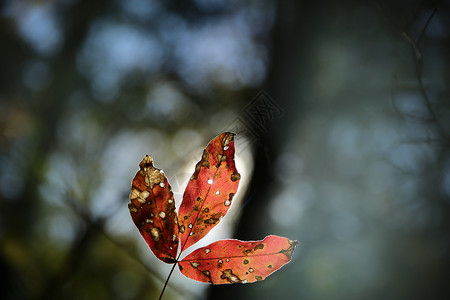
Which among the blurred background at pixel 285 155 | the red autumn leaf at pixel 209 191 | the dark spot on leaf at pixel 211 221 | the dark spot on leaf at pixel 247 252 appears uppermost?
the red autumn leaf at pixel 209 191

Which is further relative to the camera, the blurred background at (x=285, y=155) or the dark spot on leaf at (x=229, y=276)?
the blurred background at (x=285, y=155)

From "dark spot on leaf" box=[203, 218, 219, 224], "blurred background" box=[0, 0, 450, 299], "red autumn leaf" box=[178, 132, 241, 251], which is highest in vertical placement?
"red autumn leaf" box=[178, 132, 241, 251]

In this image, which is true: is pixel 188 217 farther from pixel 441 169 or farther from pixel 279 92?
pixel 441 169

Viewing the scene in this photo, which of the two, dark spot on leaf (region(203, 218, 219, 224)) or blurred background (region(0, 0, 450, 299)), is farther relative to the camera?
blurred background (region(0, 0, 450, 299))

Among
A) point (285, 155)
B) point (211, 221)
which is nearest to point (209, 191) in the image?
point (211, 221)

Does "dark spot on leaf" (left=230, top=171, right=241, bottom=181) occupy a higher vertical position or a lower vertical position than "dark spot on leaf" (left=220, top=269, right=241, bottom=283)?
higher

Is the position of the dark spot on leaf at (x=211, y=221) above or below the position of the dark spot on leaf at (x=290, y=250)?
above

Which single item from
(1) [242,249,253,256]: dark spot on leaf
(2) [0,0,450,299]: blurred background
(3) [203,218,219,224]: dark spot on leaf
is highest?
(3) [203,218,219,224]: dark spot on leaf

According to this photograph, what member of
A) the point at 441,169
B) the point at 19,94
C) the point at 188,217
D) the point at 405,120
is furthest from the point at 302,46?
the point at 19,94
